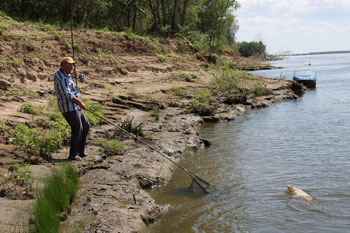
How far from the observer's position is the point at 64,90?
21.6 ft

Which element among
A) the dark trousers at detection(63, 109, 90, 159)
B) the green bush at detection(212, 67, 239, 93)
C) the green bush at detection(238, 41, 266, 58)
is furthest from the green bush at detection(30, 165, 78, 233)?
the green bush at detection(238, 41, 266, 58)

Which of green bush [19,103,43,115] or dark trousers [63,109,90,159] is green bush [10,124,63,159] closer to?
dark trousers [63,109,90,159]

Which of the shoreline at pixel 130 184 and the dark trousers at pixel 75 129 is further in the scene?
the dark trousers at pixel 75 129

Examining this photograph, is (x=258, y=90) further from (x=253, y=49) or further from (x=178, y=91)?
(x=253, y=49)

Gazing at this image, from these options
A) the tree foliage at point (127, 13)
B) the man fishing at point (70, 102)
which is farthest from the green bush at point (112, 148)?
the tree foliage at point (127, 13)

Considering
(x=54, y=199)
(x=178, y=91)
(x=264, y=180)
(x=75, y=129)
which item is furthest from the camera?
(x=178, y=91)

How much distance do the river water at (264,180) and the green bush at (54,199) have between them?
124cm

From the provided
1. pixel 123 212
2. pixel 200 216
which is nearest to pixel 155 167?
pixel 200 216

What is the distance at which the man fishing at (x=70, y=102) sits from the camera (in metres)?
6.58

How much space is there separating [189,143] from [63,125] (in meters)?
3.31

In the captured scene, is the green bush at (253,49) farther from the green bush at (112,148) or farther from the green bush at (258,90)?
the green bush at (112,148)

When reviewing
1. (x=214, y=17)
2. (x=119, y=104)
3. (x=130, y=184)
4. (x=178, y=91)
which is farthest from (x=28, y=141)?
(x=214, y=17)

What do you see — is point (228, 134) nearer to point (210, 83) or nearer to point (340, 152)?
point (340, 152)

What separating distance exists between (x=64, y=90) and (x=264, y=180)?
4.20m
